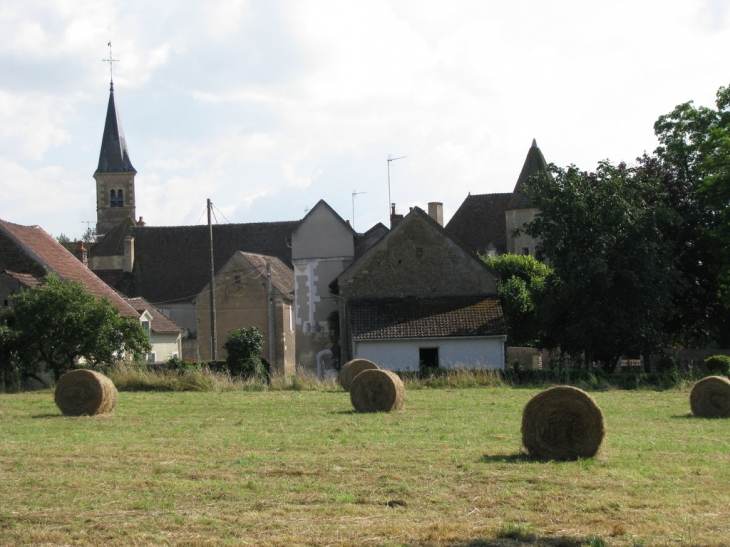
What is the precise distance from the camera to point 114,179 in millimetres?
91875

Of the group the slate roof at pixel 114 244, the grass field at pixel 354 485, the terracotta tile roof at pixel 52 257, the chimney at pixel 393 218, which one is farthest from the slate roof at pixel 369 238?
the grass field at pixel 354 485

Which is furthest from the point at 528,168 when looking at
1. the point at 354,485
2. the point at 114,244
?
the point at 354,485

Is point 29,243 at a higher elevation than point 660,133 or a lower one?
lower

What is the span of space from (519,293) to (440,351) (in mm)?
9555

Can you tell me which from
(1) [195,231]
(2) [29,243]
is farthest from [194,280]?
(2) [29,243]

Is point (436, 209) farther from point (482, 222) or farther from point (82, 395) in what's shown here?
point (82, 395)

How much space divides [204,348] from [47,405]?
30.6m

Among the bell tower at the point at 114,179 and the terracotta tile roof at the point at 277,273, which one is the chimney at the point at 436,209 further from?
the bell tower at the point at 114,179

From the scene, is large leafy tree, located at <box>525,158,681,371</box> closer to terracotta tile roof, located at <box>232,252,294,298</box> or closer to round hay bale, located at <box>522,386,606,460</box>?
round hay bale, located at <box>522,386,606,460</box>

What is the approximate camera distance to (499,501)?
9.07 meters

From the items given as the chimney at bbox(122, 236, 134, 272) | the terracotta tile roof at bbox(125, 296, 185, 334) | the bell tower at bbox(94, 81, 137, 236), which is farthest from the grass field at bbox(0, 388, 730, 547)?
the bell tower at bbox(94, 81, 137, 236)

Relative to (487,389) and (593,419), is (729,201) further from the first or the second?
(593,419)

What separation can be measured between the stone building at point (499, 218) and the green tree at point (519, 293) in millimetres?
6996

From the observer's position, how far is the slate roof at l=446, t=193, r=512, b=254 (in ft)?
186
